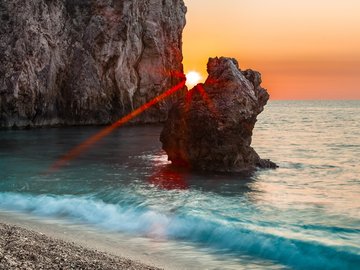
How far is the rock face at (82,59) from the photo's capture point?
5088 cm

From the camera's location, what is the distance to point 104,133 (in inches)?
1807

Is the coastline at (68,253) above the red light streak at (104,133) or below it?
below

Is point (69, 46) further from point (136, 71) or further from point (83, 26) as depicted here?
point (136, 71)

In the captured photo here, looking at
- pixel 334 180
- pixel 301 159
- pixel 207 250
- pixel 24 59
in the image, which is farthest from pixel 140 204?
pixel 24 59

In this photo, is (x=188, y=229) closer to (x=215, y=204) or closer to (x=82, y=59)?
(x=215, y=204)

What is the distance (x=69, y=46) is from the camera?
59625 mm

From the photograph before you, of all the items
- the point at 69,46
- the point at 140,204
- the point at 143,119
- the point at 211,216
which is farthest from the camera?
the point at 143,119

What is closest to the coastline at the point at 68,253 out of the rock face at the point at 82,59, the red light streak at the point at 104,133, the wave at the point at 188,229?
the wave at the point at 188,229

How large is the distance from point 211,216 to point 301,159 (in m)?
15.2

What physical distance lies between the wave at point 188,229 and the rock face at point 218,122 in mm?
6351

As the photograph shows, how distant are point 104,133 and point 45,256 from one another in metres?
38.7

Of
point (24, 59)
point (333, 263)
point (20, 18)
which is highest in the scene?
point (20, 18)

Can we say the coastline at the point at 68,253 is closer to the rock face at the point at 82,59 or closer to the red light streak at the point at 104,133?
the red light streak at the point at 104,133

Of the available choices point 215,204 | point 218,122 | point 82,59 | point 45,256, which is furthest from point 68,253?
point 82,59
